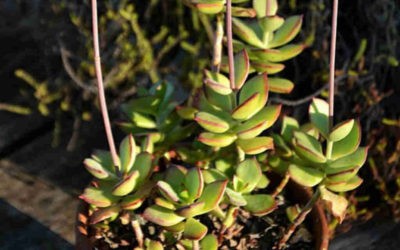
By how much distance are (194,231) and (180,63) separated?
1.03 metres

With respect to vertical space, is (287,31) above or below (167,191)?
above

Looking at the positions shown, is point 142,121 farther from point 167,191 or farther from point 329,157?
point 329,157

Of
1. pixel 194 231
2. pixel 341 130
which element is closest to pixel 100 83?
pixel 194 231

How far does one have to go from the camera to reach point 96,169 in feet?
3.71

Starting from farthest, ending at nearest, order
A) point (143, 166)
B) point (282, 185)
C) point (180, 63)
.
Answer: point (180, 63)
point (282, 185)
point (143, 166)

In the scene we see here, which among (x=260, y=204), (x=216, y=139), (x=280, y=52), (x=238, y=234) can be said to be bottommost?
(x=238, y=234)

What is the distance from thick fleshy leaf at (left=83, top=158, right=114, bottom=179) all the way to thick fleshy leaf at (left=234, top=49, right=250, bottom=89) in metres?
0.25

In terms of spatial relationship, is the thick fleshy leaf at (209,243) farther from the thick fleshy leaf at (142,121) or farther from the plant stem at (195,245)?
the thick fleshy leaf at (142,121)

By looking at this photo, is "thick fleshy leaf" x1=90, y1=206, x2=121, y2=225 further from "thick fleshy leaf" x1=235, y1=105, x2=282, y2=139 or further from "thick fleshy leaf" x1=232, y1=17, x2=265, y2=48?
"thick fleshy leaf" x1=232, y1=17, x2=265, y2=48

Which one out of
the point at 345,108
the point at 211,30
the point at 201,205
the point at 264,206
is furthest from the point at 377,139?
the point at 201,205

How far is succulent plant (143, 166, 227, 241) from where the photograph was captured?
1046mm

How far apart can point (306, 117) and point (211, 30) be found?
1.10 feet

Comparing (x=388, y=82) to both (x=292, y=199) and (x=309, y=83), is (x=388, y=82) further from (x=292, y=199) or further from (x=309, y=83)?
(x=292, y=199)

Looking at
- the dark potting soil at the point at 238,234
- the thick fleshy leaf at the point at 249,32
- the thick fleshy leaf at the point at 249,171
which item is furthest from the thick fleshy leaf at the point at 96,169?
the thick fleshy leaf at the point at 249,32
